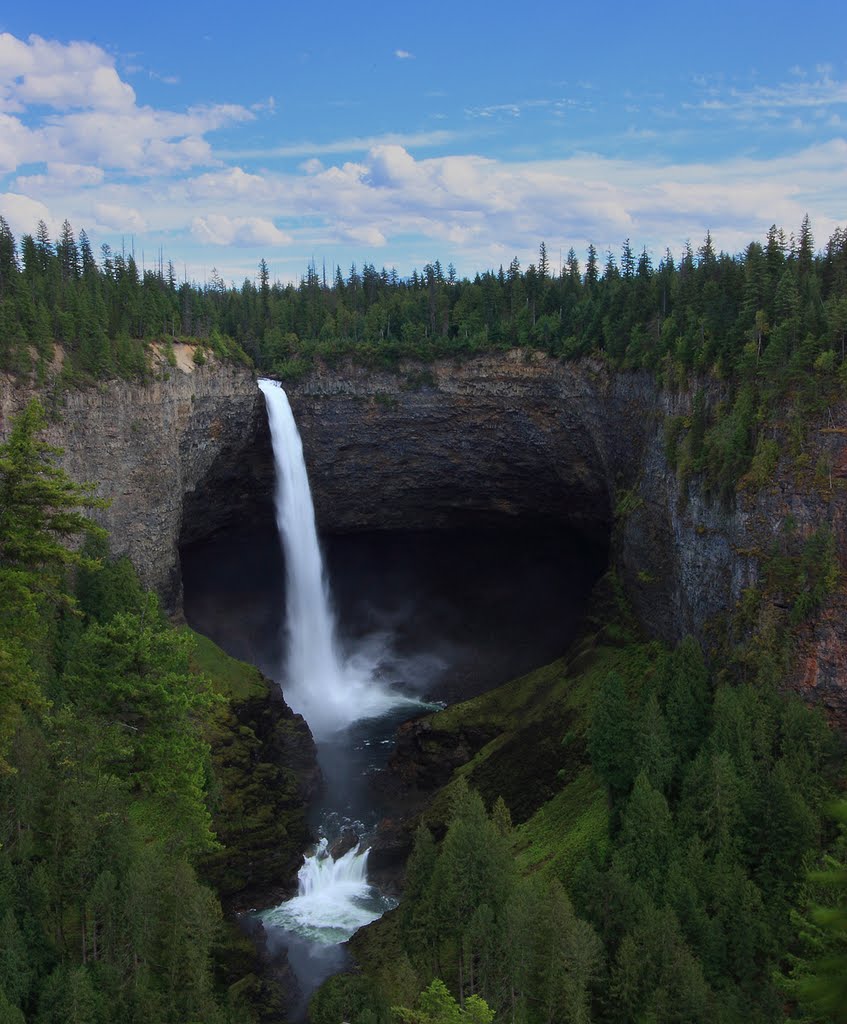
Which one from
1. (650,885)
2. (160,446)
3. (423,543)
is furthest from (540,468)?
(650,885)

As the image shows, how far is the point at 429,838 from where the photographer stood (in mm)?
29141

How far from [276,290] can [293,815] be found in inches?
2146

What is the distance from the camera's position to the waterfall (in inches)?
1351

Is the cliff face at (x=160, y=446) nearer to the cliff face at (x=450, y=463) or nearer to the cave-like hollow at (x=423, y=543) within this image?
the cliff face at (x=450, y=463)

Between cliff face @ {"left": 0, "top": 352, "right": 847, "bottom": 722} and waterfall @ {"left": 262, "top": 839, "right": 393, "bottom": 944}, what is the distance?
17.4m

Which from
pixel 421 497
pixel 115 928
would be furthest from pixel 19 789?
pixel 421 497

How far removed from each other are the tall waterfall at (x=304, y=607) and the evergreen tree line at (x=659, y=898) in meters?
28.7

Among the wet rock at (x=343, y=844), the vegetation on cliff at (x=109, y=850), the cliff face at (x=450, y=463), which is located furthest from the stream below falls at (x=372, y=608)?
the vegetation on cliff at (x=109, y=850)

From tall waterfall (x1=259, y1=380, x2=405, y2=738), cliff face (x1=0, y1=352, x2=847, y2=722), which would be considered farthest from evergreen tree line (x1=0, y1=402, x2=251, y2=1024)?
tall waterfall (x1=259, y1=380, x2=405, y2=738)

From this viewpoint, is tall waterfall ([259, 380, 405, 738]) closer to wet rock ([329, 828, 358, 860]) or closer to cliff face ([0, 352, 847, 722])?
cliff face ([0, 352, 847, 722])

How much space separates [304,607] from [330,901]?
26.4 m

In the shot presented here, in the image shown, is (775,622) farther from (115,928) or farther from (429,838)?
(115,928)

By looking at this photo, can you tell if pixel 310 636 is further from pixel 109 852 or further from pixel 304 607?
pixel 109 852

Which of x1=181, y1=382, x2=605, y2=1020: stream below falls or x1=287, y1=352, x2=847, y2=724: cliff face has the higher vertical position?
x1=287, y1=352, x2=847, y2=724: cliff face
